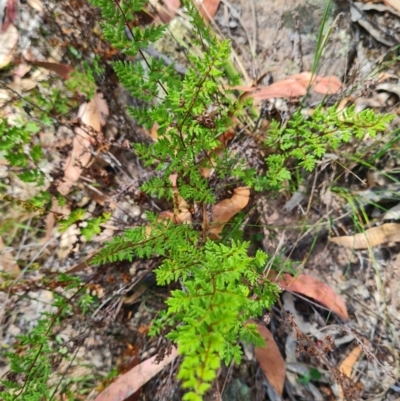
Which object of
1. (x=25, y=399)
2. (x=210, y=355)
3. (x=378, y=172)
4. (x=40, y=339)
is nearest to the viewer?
(x=210, y=355)

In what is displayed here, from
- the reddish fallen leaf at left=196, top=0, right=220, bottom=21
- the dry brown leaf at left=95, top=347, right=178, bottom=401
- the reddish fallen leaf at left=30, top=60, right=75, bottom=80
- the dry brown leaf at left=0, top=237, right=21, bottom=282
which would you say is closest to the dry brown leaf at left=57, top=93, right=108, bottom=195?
→ the reddish fallen leaf at left=30, top=60, right=75, bottom=80

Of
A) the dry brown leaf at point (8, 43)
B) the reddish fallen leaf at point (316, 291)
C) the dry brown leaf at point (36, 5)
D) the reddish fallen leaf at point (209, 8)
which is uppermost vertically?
the dry brown leaf at point (36, 5)

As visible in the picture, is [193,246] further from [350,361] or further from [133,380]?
[350,361]

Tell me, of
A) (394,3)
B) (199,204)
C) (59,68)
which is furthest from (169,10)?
(199,204)

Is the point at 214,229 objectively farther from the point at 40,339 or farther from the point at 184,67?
the point at 184,67

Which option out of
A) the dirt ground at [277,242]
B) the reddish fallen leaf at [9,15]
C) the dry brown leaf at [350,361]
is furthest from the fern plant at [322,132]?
the reddish fallen leaf at [9,15]

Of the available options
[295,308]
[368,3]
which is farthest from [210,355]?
[368,3]

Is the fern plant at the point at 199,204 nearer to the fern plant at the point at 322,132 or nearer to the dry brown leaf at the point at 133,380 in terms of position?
the fern plant at the point at 322,132

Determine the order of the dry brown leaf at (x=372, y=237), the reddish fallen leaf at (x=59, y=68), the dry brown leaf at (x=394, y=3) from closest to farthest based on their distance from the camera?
the dry brown leaf at (x=372, y=237) < the dry brown leaf at (x=394, y=3) < the reddish fallen leaf at (x=59, y=68)
